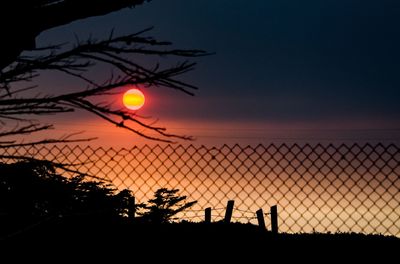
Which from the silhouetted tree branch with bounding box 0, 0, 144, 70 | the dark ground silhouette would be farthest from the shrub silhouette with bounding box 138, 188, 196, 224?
the silhouetted tree branch with bounding box 0, 0, 144, 70

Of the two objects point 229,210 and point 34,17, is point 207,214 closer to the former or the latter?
point 229,210

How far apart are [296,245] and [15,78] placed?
3.74m

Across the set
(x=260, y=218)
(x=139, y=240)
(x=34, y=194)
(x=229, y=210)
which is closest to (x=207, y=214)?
(x=229, y=210)

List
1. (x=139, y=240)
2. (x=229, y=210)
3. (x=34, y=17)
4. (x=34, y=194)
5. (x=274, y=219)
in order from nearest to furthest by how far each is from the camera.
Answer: (x=34, y=17)
(x=34, y=194)
(x=139, y=240)
(x=229, y=210)
(x=274, y=219)

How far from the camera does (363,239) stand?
5832mm

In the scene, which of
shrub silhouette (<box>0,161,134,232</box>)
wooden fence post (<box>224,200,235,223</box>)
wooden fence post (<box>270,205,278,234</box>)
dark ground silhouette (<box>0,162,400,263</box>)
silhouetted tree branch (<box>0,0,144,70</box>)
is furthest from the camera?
wooden fence post (<box>270,205,278,234</box>)

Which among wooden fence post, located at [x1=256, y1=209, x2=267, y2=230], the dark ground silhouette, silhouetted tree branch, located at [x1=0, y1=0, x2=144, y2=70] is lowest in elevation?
the dark ground silhouette

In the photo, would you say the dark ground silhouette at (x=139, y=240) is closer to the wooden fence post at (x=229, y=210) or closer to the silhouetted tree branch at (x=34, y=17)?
the wooden fence post at (x=229, y=210)

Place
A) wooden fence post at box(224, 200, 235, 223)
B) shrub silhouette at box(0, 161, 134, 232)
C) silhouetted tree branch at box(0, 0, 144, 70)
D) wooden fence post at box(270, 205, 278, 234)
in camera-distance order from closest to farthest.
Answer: silhouetted tree branch at box(0, 0, 144, 70), shrub silhouette at box(0, 161, 134, 232), wooden fence post at box(224, 200, 235, 223), wooden fence post at box(270, 205, 278, 234)

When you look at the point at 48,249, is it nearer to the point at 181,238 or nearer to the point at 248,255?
the point at 181,238

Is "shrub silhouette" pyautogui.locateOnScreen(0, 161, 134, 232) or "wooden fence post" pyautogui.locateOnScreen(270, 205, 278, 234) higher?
"wooden fence post" pyautogui.locateOnScreen(270, 205, 278, 234)

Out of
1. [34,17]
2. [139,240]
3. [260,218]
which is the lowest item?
[139,240]

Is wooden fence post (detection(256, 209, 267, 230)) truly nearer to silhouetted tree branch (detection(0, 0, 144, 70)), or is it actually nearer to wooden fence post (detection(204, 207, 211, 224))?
wooden fence post (detection(204, 207, 211, 224))

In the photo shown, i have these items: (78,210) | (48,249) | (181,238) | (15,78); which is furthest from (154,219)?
(15,78)
